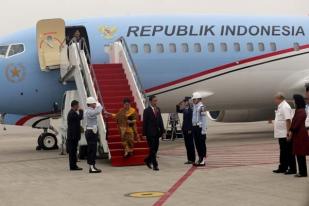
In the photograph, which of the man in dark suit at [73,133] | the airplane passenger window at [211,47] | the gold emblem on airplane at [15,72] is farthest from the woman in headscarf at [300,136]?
the gold emblem on airplane at [15,72]

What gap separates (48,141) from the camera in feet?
63.5

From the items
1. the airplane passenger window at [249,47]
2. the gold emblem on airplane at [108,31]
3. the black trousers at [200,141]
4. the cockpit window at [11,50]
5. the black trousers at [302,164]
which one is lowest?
the black trousers at [302,164]

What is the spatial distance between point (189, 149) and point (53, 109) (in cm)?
599

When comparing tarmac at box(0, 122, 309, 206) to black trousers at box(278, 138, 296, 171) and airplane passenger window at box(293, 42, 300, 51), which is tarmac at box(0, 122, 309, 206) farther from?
airplane passenger window at box(293, 42, 300, 51)

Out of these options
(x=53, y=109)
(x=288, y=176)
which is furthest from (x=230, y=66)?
(x=288, y=176)

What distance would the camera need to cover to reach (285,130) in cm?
1179

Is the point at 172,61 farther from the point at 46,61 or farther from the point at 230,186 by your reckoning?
the point at 230,186

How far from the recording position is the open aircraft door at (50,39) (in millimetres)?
17958

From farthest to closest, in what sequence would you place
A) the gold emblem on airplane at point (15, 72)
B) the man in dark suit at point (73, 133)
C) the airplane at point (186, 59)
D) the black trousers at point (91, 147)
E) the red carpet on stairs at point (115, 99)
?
the airplane at point (186, 59)
the gold emblem on airplane at point (15, 72)
the red carpet on stairs at point (115, 99)
the man in dark suit at point (73, 133)
the black trousers at point (91, 147)

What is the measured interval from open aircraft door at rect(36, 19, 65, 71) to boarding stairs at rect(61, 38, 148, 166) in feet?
2.10

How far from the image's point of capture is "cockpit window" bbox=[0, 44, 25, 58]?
59.9 feet

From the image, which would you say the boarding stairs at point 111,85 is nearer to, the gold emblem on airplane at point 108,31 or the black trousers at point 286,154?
the gold emblem on airplane at point 108,31

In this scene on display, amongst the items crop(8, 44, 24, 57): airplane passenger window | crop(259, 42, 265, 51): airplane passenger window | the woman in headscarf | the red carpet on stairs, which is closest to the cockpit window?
crop(8, 44, 24, 57): airplane passenger window

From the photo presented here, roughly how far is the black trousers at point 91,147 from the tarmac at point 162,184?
377 millimetres
